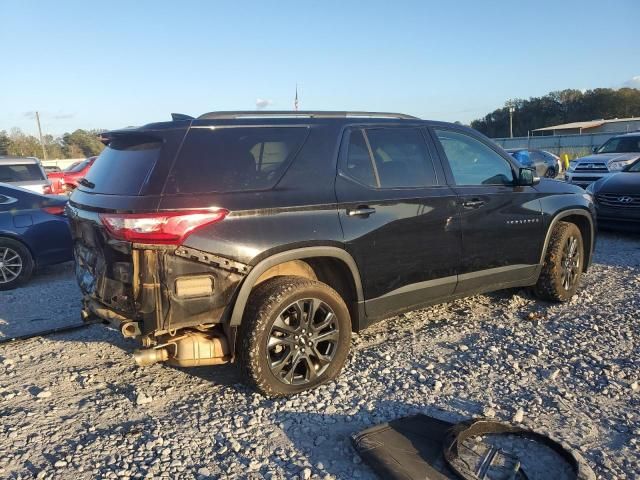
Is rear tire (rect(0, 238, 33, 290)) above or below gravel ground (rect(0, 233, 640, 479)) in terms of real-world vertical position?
above

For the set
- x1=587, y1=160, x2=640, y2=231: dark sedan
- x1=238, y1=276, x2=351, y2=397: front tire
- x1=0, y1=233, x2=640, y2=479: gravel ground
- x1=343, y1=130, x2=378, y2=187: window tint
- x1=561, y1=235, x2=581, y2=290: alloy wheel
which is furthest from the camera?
x1=587, y1=160, x2=640, y2=231: dark sedan

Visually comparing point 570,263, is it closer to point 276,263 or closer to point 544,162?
point 276,263

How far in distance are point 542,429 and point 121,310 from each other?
2.65 metres

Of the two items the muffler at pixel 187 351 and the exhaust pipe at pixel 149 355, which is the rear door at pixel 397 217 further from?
the exhaust pipe at pixel 149 355

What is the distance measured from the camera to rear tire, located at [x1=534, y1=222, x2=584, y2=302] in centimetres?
535

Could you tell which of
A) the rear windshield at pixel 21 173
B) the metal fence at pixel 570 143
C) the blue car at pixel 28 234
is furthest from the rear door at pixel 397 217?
the metal fence at pixel 570 143

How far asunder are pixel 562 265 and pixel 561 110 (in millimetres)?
86655

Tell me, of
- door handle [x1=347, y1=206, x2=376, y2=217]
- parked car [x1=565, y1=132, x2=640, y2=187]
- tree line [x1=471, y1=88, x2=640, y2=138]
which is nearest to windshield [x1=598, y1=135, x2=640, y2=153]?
parked car [x1=565, y1=132, x2=640, y2=187]

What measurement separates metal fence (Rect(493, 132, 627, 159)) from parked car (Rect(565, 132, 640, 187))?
61.1 ft

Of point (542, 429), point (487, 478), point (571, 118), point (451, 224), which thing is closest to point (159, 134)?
Result: point (451, 224)

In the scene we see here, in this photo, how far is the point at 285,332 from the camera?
361 cm

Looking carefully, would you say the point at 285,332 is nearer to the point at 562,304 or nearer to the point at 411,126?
the point at 411,126

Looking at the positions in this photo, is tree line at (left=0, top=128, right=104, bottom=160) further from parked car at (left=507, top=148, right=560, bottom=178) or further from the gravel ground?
the gravel ground

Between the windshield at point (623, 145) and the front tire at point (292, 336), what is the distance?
13.4 metres
